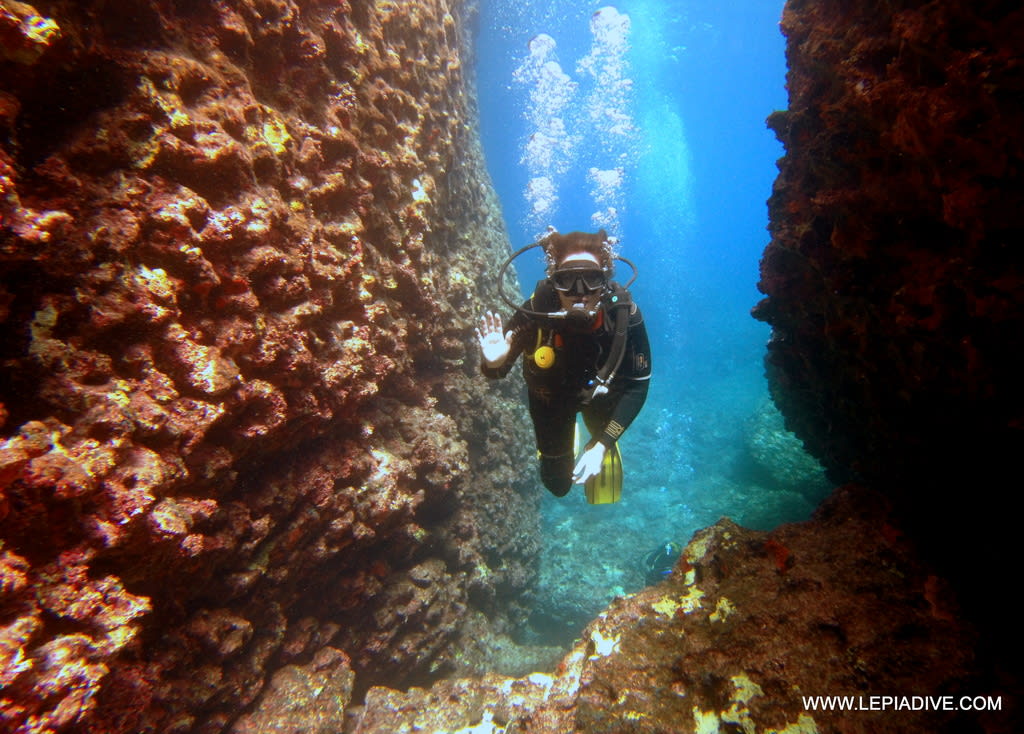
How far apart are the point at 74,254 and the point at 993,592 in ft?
16.1

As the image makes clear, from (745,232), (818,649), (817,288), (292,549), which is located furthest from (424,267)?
(745,232)

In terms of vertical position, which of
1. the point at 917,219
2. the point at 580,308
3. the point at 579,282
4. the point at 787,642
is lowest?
the point at 787,642

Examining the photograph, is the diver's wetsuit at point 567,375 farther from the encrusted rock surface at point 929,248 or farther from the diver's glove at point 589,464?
the encrusted rock surface at point 929,248

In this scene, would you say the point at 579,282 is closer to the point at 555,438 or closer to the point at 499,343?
the point at 499,343

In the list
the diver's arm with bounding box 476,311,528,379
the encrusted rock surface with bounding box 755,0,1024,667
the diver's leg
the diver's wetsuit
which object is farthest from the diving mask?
the encrusted rock surface with bounding box 755,0,1024,667

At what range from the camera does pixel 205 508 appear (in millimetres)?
2752

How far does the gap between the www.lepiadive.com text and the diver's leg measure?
2518 mm

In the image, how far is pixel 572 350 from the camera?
4027mm

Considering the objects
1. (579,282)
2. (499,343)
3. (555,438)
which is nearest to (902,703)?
(555,438)

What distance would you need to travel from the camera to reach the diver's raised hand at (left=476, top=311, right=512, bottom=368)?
166 inches

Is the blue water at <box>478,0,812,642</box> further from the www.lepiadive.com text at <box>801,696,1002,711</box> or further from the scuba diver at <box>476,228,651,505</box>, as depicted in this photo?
the www.lepiadive.com text at <box>801,696,1002,711</box>

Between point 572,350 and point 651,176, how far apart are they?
3031 inches

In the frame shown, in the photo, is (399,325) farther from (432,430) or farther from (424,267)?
(432,430)

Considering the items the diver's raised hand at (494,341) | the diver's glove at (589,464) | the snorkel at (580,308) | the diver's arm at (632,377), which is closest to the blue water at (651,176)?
the diver's glove at (589,464)
